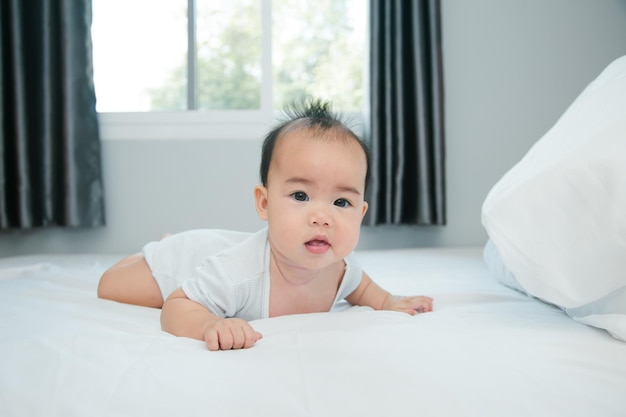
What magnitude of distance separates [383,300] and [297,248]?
11.7 inches

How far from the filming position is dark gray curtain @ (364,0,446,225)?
2572 millimetres

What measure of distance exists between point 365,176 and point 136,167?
1.83 meters

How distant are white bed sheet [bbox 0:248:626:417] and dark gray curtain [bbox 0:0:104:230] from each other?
61.6 inches

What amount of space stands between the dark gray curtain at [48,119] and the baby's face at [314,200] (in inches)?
70.5

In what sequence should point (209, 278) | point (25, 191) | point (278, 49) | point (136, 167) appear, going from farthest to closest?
point (278, 49) → point (136, 167) → point (25, 191) → point (209, 278)

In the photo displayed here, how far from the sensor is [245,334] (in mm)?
824

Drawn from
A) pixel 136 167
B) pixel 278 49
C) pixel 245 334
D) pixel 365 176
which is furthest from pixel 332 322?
pixel 278 49

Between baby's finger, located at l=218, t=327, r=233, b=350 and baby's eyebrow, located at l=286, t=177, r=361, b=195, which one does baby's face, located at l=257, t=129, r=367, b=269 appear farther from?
baby's finger, located at l=218, t=327, r=233, b=350

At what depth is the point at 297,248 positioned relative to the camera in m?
0.99

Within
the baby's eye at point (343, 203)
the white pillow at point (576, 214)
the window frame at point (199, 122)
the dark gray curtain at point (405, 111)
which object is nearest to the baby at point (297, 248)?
the baby's eye at point (343, 203)

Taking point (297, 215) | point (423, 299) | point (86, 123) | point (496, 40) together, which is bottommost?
point (423, 299)

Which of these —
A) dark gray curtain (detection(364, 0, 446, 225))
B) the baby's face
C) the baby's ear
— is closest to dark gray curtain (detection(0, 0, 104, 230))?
dark gray curtain (detection(364, 0, 446, 225))

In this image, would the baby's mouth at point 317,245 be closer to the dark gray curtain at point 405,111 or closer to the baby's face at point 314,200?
the baby's face at point 314,200

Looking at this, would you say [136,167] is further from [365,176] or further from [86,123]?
[365,176]
